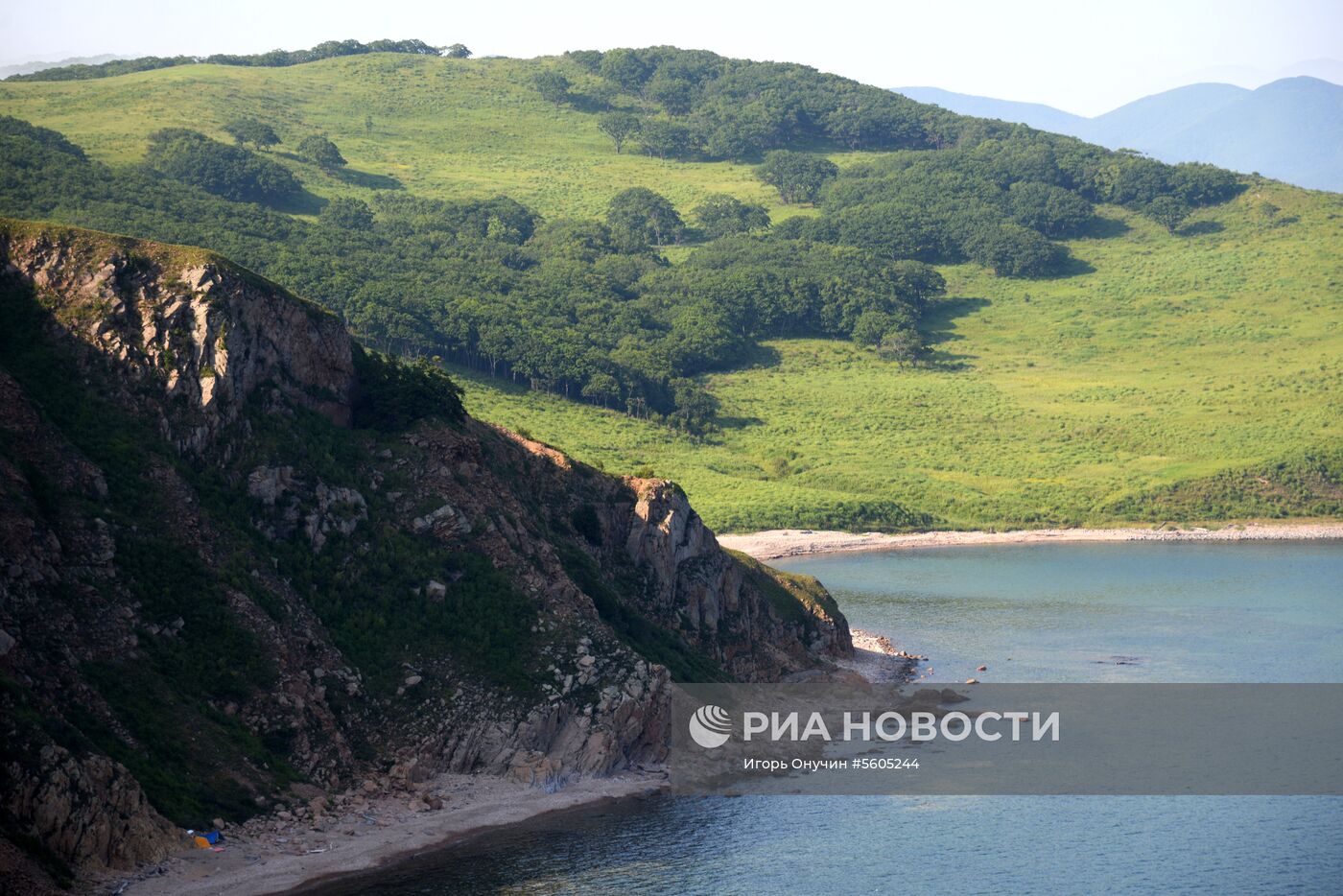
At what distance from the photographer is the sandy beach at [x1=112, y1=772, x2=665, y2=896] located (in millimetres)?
44938

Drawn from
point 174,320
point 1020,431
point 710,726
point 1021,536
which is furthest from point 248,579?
point 1020,431

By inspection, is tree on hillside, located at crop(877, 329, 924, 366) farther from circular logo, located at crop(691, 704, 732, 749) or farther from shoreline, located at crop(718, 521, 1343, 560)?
circular logo, located at crop(691, 704, 732, 749)

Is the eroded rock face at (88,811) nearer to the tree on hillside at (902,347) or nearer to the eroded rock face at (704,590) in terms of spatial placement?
the eroded rock face at (704,590)

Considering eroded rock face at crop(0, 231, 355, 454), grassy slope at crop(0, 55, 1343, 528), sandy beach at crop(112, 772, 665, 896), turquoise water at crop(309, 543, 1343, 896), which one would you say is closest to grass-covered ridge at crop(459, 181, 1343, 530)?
grassy slope at crop(0, 55, 1343, 528)

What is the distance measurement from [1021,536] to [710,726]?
84.6 m

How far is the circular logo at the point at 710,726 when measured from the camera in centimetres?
6384

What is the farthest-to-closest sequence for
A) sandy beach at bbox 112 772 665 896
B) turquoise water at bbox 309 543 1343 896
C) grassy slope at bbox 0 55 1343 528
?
grassy slope at bbox 0 55 1343 528, turquoise water at bbox 309 543 1343 896, sandy beach at bbox 112 772 665 896

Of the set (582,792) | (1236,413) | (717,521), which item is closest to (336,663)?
(582,792)

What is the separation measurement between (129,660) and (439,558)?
46.3 feet

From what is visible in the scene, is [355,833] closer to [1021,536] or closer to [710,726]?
[710,726]

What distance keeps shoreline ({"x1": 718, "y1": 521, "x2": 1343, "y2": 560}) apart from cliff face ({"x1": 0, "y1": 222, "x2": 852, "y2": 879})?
6767cm

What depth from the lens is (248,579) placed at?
55812 millimetres

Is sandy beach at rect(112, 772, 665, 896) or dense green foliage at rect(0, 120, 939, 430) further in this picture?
dense green foliage at rect(0, 120, 939, 430)

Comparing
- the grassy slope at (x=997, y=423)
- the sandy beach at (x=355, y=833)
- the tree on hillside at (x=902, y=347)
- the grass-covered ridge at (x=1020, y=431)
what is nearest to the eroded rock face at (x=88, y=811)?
the sandy beach at (x=355, y=833)
